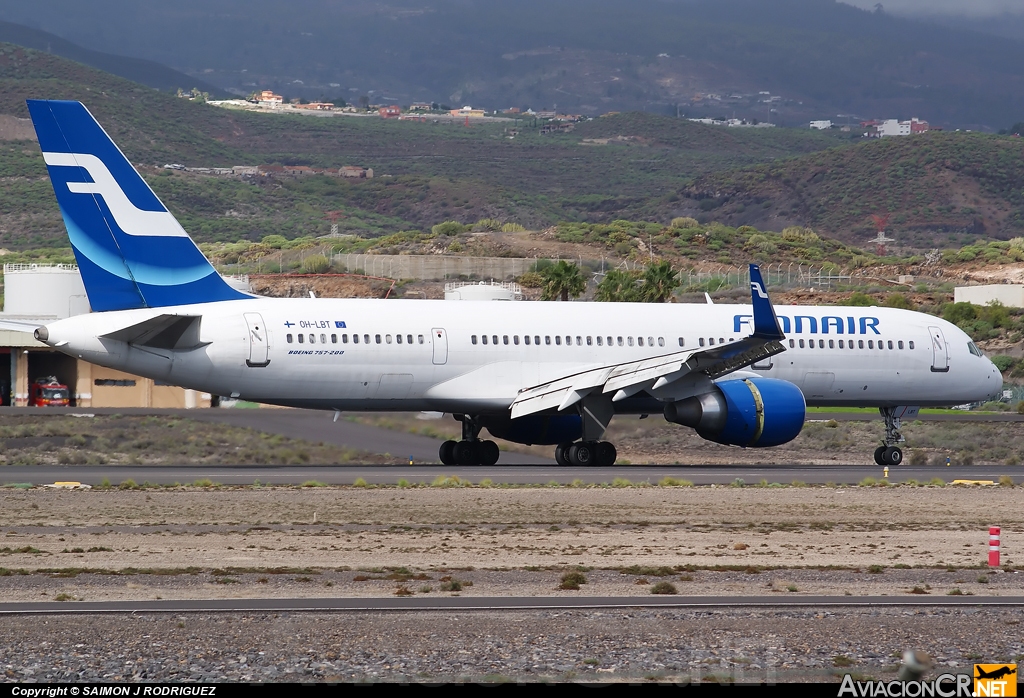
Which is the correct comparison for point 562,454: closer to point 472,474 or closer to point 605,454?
point 605,454

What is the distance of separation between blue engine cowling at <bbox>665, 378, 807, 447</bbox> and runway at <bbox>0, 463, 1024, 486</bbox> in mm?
809

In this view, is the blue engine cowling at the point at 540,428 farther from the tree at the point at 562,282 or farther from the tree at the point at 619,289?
the tree at the point at 619,289

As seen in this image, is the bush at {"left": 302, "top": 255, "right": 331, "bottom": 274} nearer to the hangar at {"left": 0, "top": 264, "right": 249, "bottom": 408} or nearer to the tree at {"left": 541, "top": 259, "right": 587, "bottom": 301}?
the tree at {"left": 541, "top": 259, "right": 587, "bottom": 301}

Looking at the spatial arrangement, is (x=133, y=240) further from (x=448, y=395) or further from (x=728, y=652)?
(x=728, y=652)

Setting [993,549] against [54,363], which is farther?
[54,363]

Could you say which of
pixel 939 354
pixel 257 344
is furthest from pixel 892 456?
pixel 257 344

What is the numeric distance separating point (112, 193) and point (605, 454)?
37.7 feet

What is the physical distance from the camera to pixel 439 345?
30.8m

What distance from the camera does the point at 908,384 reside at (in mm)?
35156

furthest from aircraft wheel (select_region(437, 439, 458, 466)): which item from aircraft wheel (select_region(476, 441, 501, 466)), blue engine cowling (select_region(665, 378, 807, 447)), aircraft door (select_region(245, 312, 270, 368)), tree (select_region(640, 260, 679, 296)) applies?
tree (select_region(640, 260, 679, 296))

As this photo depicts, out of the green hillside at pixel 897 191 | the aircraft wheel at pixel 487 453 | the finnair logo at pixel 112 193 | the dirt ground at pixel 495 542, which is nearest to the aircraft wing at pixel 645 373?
the aircraft wheel at pixel 487 453

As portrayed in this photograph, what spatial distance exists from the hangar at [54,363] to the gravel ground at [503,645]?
1507 inches

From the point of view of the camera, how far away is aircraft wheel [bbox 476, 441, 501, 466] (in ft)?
106

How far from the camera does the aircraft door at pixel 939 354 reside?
3550 cm
